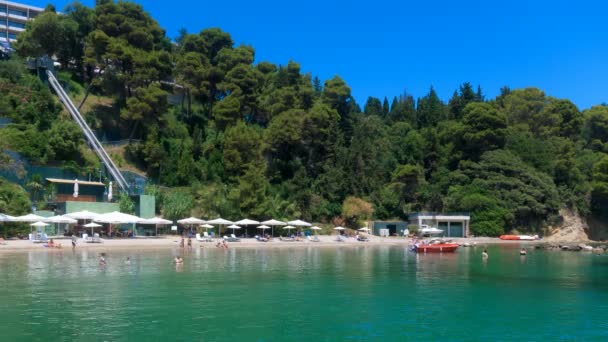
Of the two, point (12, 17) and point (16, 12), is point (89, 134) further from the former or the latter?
point (16, 12)

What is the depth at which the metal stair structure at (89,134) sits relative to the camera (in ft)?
190

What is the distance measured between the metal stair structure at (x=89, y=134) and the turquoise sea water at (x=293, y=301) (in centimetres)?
2187

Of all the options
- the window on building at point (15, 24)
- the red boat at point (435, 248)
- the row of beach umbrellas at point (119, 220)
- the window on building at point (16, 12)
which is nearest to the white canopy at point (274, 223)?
the row of beach umbrellas at point (119, 220)

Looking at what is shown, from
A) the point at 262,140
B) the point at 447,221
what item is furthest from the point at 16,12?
the point at 447,221

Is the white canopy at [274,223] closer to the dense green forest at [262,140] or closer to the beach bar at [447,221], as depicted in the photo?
the dense green forest at [262,140]

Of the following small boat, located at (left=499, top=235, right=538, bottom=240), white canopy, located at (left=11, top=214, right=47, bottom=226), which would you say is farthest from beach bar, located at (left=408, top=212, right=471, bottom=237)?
white canopy, located at (left=11, top=214, right=47, bottom=226)

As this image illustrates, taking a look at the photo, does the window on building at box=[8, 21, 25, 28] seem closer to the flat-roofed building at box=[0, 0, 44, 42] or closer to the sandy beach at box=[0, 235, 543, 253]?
the flat-roofed building at box=[0, 0, 44, 42]

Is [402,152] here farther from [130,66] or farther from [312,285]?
[312,285]

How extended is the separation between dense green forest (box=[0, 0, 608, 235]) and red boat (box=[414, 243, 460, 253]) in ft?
57.4

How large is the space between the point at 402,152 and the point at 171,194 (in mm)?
33022

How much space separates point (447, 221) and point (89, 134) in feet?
142

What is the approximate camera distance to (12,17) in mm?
109938

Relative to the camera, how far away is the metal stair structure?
57844 millimetres

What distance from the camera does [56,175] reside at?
179 feet
